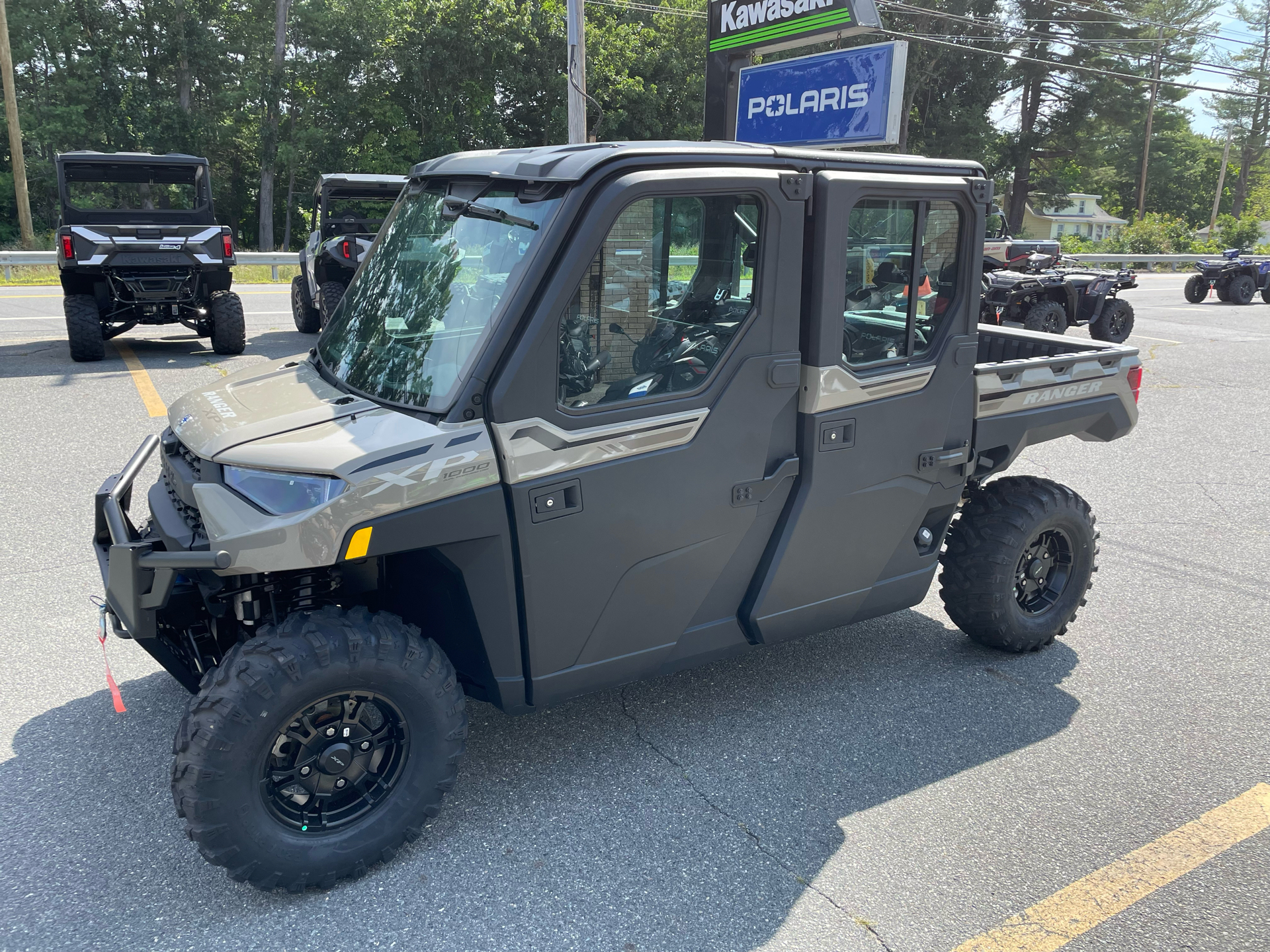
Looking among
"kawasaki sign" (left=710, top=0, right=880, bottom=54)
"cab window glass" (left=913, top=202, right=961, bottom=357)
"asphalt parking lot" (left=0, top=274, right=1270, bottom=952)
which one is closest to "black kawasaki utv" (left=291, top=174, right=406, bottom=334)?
"kawasaki sign" (left=710, top=0, right=880, bottom=54)

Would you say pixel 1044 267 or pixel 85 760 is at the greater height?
pixel 1044 267

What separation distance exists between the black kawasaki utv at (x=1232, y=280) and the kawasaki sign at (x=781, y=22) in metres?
15.1

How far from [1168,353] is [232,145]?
3663cm

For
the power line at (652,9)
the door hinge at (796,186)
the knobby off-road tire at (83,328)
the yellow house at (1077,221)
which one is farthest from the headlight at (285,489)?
the yellow house at (1077,221)

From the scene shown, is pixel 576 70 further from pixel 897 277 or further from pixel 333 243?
pixel 897 277

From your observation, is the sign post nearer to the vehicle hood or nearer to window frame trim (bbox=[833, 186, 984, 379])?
window frame trim (bbox=[833, 186, 984, 379])

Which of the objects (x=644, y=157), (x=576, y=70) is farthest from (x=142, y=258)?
(x=644, y=157)

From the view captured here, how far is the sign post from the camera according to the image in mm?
10789

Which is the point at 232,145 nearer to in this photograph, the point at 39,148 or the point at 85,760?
the point at 39,148

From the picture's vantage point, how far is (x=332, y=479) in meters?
2.72

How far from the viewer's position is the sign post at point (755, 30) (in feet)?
35.4

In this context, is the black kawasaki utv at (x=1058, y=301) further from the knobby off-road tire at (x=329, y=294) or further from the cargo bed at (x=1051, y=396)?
the cargo bed at (x=1051, y=396)

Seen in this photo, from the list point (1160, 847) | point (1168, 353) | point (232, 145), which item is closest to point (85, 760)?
point (1160, 847)

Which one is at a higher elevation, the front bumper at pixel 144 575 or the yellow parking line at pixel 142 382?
the front bumper at pixel 144 575
